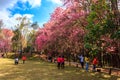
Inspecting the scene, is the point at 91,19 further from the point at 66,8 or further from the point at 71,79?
the point at 66,8

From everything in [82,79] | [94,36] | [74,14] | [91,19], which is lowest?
[82,79]

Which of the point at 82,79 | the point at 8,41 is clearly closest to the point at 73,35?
the point at 82,79

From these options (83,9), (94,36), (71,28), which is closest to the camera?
(94,36)

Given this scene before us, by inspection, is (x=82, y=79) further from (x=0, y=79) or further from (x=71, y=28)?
(x=71, y=28)

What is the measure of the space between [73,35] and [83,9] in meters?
5.25

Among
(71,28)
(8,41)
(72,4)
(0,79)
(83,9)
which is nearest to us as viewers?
(0,79)

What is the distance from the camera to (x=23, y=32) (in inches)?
2685

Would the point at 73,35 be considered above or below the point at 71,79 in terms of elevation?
above

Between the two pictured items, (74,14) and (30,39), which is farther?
(30,39)

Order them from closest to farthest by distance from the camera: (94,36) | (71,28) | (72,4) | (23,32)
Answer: (94,36)
(72,4)
(71,28)
(23,32)

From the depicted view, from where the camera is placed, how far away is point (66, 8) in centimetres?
3080

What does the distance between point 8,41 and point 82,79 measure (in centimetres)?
6222

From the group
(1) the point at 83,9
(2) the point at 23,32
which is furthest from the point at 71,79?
(2) the point at 23,32

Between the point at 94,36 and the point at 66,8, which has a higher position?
the point at 66,8
